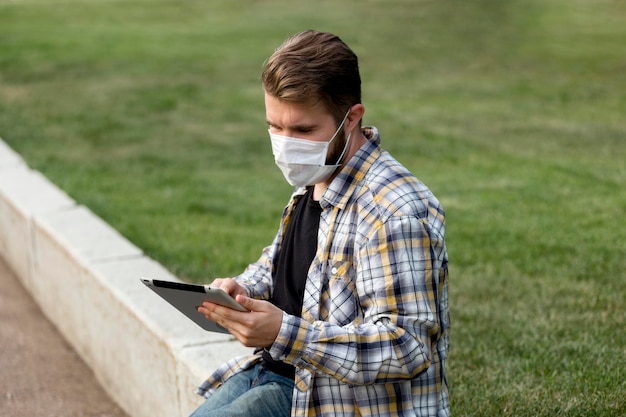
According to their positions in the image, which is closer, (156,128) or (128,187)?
(128,187)

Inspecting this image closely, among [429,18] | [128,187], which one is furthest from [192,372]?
[429,18]

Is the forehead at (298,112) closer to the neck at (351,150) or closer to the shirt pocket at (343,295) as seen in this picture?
the neck at (351,150)

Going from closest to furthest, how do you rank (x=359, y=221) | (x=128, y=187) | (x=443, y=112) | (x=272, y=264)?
1. (x=359, y=221)
2. (x=272, y=264)
3. (x=128, y=187)
4. (x=443, y=112)

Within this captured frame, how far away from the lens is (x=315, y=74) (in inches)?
104

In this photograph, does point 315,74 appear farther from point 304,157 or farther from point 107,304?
point 107,304

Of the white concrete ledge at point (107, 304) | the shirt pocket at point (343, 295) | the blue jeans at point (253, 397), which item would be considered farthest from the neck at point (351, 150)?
the white concrete ledge at point (107, 304)

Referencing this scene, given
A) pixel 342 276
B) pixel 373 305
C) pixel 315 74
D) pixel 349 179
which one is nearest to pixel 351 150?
pixel 349 179

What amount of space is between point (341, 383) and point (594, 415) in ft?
4.84

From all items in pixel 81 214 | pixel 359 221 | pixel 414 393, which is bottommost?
pixel 81 214

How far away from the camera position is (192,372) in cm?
378

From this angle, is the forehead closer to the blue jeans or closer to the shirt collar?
the shirt collar

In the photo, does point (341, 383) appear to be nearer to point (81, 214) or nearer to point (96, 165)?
point (81, 214)

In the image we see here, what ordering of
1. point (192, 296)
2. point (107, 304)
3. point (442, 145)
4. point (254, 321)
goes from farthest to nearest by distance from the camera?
point (442, 145), point (107, 304), point (192, 296), point (254, 321)

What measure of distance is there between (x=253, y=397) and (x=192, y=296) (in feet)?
1.53
